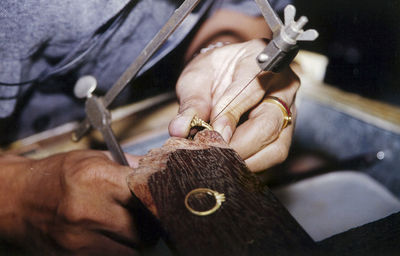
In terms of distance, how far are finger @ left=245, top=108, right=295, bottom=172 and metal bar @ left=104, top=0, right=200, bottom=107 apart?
0.41m

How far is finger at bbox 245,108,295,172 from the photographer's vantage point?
900mm

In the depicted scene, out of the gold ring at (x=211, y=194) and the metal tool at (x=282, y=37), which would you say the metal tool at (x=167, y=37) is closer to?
the metal tool at (x=282, y=37)

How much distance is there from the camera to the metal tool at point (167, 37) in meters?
0.53

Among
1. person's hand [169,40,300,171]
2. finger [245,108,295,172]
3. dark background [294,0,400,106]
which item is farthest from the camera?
dark background [294,0,400,106]

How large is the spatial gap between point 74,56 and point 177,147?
75 centimetres

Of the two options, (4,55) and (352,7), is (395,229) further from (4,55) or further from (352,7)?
(352,7)

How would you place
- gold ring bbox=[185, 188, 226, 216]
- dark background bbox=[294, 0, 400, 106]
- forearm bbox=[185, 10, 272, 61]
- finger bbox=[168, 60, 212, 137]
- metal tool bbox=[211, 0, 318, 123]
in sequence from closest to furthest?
1. gold ring bbox=[185, 188, 226, 216]
2. metal tool bbox=[211, 0, 318, 123]
3. finger bbox=[168, 60, 212, 137]
4. forearm bbox=[185, 10, 272, 61]
5. dark background bbox=[294, 0, 400, 106]

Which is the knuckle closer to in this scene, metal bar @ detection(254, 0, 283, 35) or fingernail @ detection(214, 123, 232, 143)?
fingernail @ detection(214, 123, 232, 143)

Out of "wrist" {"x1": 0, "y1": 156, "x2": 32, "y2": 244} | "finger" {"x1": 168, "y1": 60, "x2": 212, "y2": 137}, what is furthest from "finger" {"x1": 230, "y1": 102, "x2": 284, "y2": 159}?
"wrist" {"x1": 0, "y1": 156, "x2": 32, "y2": 244}

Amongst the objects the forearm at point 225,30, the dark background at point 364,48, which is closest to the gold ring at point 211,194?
the forearm at point 225,30

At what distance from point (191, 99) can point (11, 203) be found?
0.69 m

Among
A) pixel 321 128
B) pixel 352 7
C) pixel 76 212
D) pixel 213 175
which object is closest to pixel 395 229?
pixel 213 175

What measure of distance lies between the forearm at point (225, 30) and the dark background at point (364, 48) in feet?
2.54

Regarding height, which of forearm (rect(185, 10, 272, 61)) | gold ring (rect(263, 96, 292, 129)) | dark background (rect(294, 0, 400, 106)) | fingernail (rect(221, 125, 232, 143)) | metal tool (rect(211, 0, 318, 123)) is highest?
metal tool (rect(211, 0, 318, 123))
